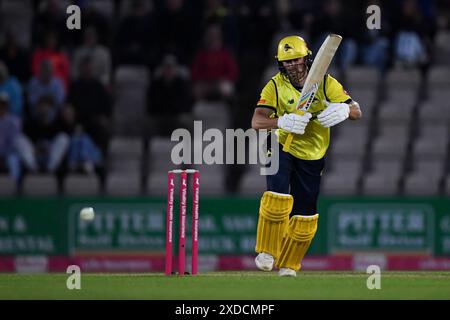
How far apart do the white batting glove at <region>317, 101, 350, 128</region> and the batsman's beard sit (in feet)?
1.48

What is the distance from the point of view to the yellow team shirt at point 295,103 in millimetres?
12320

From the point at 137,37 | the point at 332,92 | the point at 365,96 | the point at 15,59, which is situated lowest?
the point at 365,96

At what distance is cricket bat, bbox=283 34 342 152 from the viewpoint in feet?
39.1

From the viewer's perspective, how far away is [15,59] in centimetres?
A: 1988

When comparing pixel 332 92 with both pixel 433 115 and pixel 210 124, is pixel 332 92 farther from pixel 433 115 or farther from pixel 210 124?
pixel 433 115

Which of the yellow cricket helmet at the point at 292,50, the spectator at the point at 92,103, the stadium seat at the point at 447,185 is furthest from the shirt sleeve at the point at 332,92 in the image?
the spectator at the point at 92,103

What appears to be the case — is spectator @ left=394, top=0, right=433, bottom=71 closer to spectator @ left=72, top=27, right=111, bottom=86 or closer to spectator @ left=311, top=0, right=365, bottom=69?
spectator @ left=311, top=0, right=365, bottom=69

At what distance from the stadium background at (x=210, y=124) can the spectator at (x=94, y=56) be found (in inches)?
0.9

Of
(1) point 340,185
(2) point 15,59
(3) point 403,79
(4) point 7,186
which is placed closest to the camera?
(4) point 7,186

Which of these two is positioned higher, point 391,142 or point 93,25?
point 93,25

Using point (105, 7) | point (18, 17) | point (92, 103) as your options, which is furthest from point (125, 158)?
point (18, 17)

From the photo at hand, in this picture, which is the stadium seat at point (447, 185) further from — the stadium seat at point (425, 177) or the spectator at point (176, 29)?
the spectator at point (176, 29)

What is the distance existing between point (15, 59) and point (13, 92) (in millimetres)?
703

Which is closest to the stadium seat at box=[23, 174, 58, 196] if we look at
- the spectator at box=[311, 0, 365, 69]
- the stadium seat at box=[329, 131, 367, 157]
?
the stadium seat at box=[329, 131, 367, 157]
